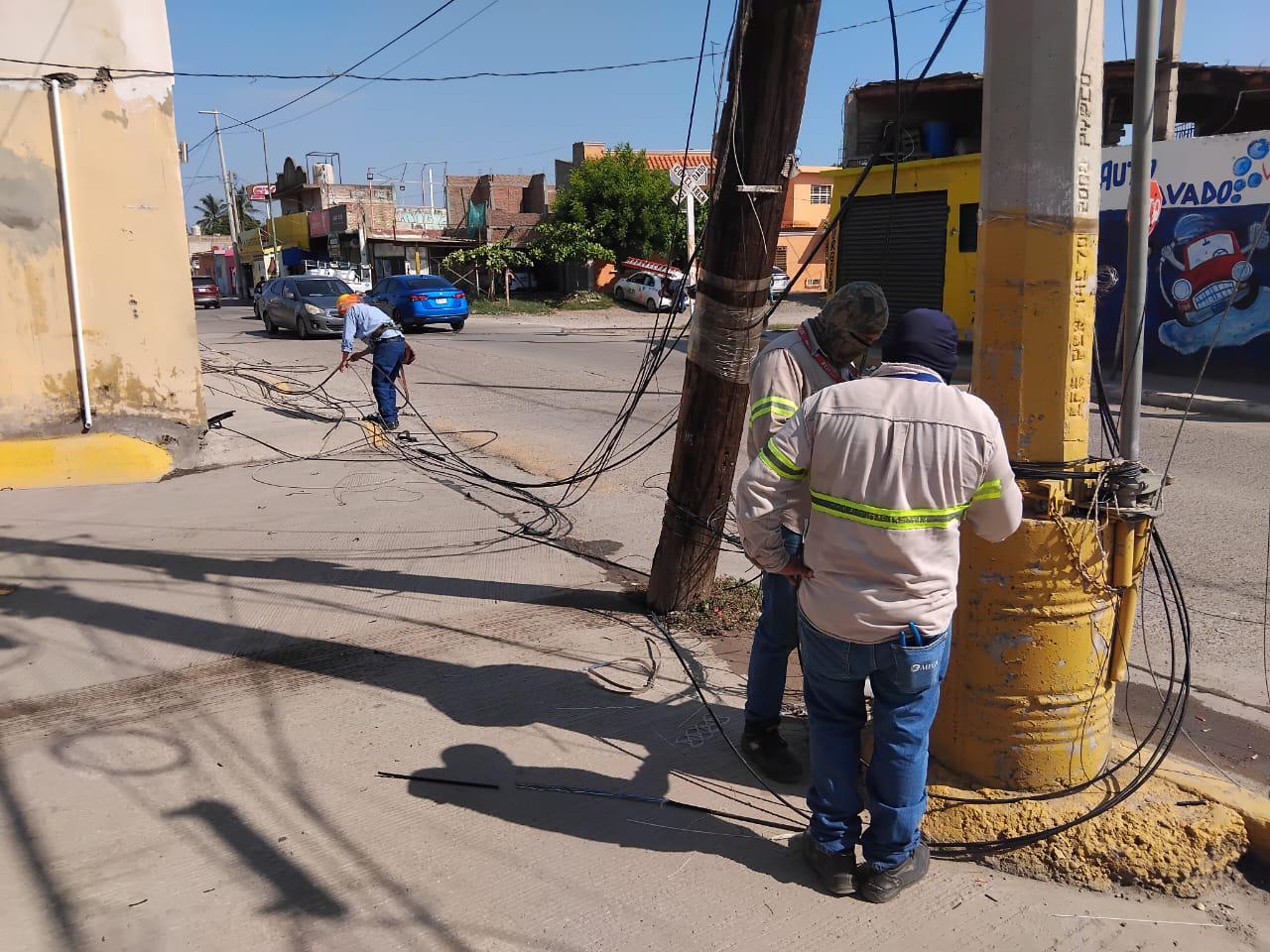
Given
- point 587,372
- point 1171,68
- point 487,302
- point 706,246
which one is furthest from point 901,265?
point 487,302

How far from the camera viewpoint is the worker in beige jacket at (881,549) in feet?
8.77

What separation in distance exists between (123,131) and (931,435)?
861 centimetres

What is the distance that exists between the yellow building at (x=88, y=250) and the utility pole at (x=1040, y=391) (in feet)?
26.3

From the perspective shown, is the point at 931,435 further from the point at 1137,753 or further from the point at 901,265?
the point at 901,265

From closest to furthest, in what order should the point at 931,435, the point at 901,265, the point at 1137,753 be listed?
the point at 931,435 → the point at 1137,753 → the point at 901,265

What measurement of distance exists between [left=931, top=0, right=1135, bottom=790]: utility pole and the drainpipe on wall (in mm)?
8180

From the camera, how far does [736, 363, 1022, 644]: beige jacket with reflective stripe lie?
2.66 metres

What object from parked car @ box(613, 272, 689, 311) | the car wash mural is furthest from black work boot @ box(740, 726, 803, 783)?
parked car @ box(613, 272, 689, 311)

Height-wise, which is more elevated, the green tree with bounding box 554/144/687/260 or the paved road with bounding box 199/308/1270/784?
the green tree with bounding box 554/144/687/260

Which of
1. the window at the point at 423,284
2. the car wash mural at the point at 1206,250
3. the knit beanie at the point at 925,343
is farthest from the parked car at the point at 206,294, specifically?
the knit beanie at the point at 925,343

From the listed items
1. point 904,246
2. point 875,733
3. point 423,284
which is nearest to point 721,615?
point 875,733

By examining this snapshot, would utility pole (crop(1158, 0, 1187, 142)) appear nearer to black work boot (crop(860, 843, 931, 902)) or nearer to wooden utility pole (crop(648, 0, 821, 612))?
wooden utility pole (crop(648, 0, 821, 612))

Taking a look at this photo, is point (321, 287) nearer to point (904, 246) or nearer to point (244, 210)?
point (904, 246)

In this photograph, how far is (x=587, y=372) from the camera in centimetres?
1711
